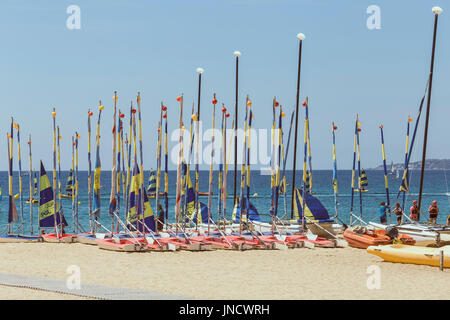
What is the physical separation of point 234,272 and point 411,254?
6.29 meters

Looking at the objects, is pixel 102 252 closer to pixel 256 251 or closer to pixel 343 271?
pixel 256 251

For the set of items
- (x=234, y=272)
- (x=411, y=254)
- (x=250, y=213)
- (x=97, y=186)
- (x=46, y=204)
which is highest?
(x=97, y=186)

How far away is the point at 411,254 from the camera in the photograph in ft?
80.6

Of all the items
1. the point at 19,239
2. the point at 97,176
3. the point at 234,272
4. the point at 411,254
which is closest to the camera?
the point at 234,272

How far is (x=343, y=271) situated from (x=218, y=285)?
17.5 ft

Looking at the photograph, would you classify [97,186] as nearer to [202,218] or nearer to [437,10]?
[202,218]

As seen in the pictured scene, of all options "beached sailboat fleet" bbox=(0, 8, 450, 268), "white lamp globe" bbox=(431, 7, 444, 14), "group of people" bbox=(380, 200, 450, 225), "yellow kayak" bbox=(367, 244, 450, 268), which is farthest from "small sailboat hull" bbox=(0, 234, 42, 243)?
"white lamp globe" bbox=(431, 7, 444, 14)

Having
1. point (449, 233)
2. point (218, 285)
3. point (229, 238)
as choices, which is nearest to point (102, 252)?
point (229, 238)

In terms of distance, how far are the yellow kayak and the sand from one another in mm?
315

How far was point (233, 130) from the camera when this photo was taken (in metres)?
35.5

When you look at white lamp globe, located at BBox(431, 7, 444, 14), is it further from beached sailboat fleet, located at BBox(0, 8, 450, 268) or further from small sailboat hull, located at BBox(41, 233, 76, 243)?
small sailboat hull, located at BBox(41, 233, 76, 243)

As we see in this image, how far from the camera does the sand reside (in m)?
18.1

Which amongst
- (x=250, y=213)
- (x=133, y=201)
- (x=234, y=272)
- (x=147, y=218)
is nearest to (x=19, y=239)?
(x=133, y=201)

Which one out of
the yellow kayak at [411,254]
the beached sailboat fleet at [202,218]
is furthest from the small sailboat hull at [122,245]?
the yellow kayak at [411,254]
